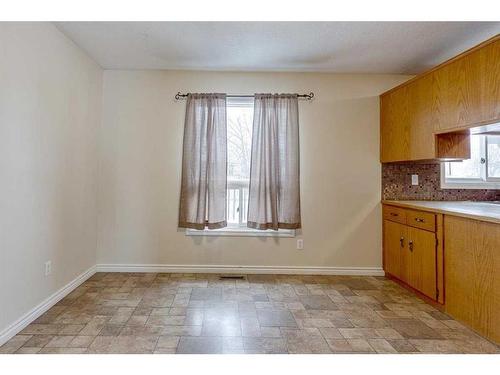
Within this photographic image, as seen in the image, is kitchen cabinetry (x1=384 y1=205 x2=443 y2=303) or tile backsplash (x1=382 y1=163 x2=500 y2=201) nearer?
Answer: kitchen cabinetry (x1=384 y1=205 x2=443 y2=303)

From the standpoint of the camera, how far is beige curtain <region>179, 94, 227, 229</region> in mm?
3543

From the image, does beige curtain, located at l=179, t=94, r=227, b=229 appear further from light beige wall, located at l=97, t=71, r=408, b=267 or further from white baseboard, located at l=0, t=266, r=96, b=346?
white baseboard, located at l=0, t=266, r=96, b=346

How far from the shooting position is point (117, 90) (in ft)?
12.0

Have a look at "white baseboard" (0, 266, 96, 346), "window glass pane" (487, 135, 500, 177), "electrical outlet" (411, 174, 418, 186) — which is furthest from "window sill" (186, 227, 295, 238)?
"window glass pane" (487, 135, 500, 177)

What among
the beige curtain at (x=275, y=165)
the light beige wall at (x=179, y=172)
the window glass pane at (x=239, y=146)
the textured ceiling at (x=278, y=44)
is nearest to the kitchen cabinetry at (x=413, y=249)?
the light beige wall at (x=179, y=172)

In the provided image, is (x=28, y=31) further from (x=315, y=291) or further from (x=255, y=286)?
(x=315, y=291)

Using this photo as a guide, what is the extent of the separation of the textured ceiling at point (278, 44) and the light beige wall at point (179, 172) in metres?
0.19

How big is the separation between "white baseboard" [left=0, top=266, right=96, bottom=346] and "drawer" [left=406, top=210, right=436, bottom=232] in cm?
345

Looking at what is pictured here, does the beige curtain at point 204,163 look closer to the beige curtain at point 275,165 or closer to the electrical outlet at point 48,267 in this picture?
the beige curtain at point 275,165

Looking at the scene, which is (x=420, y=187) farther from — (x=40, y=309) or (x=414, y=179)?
(x=40, y=309)

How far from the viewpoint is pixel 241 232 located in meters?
3.67
